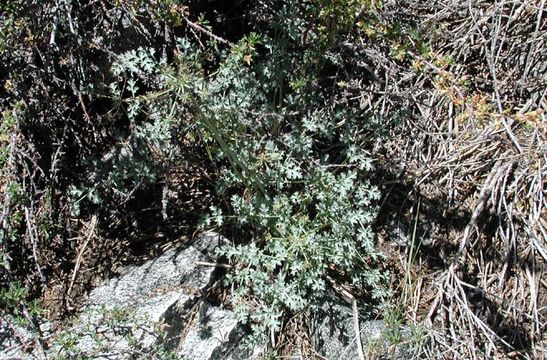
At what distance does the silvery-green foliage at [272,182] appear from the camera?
3348mm

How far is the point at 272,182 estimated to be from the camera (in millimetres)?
3527

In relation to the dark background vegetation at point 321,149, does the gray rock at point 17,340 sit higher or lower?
lower

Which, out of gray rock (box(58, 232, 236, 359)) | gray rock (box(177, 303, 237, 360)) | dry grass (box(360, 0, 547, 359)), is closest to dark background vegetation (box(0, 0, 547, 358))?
dry grass (box(360, 0, 547, 359))

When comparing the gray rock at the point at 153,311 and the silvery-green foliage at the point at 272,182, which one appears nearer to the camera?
the gray rock at the point at 153,311

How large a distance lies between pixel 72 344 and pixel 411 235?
1.91 meters

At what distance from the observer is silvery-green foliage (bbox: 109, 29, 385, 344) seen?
132 inches

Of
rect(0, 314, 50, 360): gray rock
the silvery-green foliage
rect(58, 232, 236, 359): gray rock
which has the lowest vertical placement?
rect(0, 314, 50, 360): gray rock

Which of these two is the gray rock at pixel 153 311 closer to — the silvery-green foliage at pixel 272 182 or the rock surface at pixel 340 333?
the silvery-green foliage at pixel 272 182

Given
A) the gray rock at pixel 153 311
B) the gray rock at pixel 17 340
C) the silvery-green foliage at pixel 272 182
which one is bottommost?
the gray rock at pixel 17 340

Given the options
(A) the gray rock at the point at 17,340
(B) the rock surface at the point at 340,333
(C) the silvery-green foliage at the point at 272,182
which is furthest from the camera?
(B) the rock surface at the point at 340,333

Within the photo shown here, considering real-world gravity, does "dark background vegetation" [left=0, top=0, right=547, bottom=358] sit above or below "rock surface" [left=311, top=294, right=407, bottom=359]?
above

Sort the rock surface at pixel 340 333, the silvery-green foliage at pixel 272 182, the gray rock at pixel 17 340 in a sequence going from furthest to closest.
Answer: the rock surface at pixel 340 333
the silvery-green foliage at pixel 272 182
the gray rock at pixel 17 340

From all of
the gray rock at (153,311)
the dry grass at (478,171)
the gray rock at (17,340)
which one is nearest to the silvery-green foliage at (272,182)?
the gray rock at (153,311)

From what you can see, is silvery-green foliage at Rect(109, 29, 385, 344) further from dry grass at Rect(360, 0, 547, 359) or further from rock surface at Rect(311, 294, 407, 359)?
dry grass at Rect(360, 0, 547, 359)
